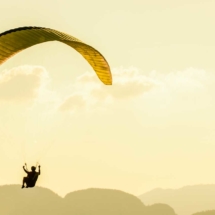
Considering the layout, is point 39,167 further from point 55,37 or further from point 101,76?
point 55,37

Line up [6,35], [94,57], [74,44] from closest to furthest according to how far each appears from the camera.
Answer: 1. [6,35]
2. [74,44]
3. [94,57]

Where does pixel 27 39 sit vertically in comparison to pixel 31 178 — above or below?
above

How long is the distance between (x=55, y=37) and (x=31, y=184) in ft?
23.7

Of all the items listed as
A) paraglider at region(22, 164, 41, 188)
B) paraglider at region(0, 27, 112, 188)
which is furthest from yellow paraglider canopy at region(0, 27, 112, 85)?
paraglider at region(22, 164, 41, 188)

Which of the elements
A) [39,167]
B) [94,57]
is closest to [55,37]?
[94,57]

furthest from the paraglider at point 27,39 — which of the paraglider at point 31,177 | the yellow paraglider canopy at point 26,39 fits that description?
the paraglider at point 31,177

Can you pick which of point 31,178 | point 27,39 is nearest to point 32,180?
point 31,178

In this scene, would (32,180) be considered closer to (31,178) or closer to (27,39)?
(31,178)

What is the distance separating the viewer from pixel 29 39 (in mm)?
16547

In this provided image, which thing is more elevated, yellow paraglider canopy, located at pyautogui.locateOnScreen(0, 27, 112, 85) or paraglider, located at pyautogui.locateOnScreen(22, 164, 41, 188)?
yellow paraglider canopy, located at pyautogui.locateOnScreen(0, 27, 112, 85)

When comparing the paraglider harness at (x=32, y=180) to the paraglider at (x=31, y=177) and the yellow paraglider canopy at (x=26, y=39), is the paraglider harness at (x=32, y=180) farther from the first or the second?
the yellow paraglider canopy at (x=26, y=39)

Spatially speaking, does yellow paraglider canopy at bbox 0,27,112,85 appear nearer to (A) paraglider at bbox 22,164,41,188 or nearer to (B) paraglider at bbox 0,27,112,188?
(B) paraglider at bbox 0,27,112,188

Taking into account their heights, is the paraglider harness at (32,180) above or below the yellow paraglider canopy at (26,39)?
below

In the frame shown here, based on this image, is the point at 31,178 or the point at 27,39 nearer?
the point at 27,39
